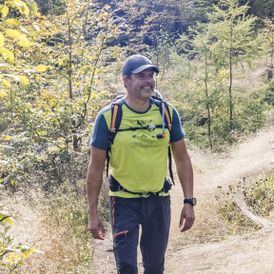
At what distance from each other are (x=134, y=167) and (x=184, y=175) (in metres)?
0.46

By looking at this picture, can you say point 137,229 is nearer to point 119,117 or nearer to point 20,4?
point 119,117

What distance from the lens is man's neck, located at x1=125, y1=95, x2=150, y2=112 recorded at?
3400 mm

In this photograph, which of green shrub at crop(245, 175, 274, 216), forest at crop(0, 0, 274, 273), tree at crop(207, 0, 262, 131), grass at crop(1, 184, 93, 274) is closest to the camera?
forest at crop(0, 0, 274, 273)

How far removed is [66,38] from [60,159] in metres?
2.18

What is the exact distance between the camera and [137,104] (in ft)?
11.2

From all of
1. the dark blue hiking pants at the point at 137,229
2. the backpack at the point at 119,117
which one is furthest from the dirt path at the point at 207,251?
the backpack at the point at 119,117

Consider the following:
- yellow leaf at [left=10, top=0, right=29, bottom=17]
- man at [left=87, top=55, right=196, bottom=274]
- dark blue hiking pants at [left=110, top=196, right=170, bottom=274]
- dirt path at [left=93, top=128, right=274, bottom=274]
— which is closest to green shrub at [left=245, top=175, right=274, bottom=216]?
dirt path at [left=93, top=128, right=274, bottom=274]

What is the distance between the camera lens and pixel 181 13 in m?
32.4

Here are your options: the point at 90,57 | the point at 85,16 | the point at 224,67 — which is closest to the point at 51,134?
the point at 90,57

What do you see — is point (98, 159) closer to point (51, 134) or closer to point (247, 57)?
point (51, 134)

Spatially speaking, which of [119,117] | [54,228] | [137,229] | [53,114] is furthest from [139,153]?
[53,114]

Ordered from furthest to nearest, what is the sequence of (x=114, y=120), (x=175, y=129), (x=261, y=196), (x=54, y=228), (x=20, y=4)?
(x=261, y=196) < (x=54, y=228) < (x=175, y=129) < (x=114, y=120) < (x=20, y=4)

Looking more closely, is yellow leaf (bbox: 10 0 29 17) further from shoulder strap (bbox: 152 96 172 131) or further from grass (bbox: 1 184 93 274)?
grass (bbox: 1 184 93 274)

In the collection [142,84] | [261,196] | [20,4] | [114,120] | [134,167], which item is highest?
[20,4]
